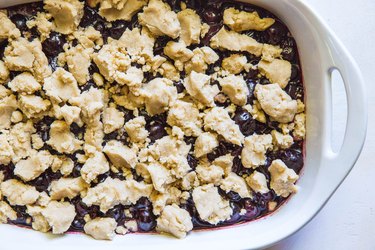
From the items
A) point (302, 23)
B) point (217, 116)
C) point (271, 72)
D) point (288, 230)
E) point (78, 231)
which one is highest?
point (302, 23)

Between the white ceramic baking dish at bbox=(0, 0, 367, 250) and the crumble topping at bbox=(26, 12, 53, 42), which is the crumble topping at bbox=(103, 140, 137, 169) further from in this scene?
the crumble topping at bbox=(26, 12, 53, 42)

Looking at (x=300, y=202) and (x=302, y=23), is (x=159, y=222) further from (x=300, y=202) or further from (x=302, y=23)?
(x=302, y=23)

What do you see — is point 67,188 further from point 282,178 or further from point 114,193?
point 282,178

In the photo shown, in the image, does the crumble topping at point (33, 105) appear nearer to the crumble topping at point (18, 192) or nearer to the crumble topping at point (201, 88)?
the crumble topping at point (18, 192)

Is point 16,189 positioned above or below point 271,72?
below

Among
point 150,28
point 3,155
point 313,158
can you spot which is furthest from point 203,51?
point 3,155

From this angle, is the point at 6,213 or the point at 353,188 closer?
the point at 6,213

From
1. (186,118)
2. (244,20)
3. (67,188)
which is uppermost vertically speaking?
(244,20)

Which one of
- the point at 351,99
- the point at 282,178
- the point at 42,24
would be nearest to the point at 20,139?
the point at 42,24

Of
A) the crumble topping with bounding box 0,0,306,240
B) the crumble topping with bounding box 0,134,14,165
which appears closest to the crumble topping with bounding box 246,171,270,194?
the crumble topping with bounding box 0,0,306,240
